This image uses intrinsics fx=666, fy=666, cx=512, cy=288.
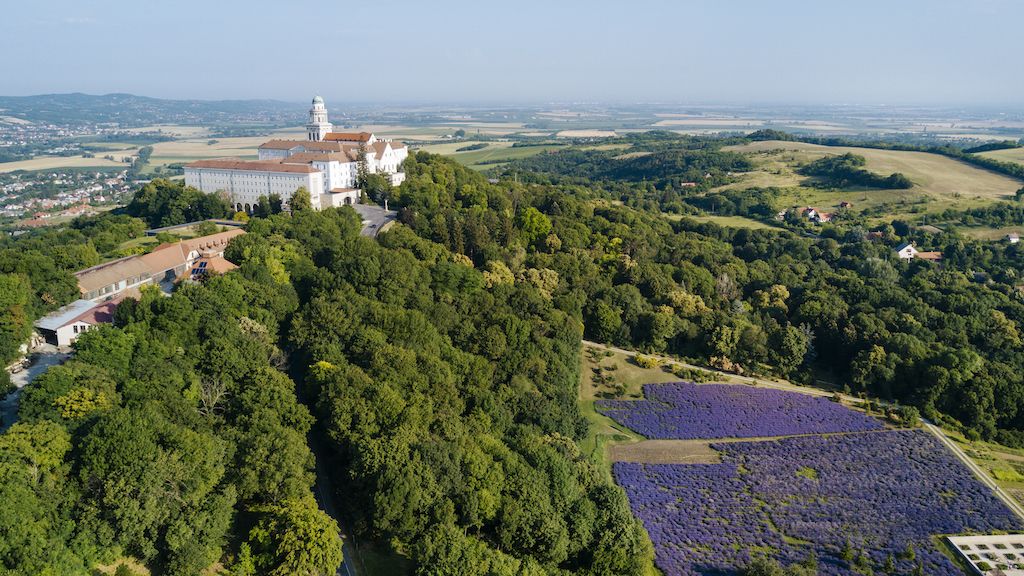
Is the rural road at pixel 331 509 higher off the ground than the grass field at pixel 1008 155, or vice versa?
the grass field at pixel 1008 155

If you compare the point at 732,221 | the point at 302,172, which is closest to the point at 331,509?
the point at 302,172

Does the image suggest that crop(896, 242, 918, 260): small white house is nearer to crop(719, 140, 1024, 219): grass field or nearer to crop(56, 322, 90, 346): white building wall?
crop(719, 140, 1024, 219): grass field

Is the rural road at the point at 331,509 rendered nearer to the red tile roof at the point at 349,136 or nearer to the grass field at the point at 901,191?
the red tile roof at the point at 349,136

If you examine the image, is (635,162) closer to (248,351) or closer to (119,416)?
(248,351)

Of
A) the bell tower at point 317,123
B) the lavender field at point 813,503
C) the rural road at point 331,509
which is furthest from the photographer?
the bell tower at point 317,123

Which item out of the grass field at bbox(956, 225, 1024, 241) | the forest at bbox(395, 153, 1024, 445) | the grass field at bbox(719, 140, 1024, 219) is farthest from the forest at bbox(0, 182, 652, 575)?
the grass field at bbox(719, 140, 1024, 219)

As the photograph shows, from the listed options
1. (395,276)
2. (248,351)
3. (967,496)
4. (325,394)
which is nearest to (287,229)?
(395,276)

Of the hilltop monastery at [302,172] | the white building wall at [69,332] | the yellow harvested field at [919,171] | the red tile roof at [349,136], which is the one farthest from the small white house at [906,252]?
the white building wall at [69,332]
